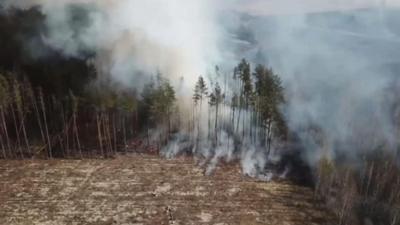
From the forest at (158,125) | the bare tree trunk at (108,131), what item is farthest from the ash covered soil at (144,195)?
the bare tree trunk at (108,131)

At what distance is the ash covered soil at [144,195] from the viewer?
39531 mm

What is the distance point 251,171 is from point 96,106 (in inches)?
910

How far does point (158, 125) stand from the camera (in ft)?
196

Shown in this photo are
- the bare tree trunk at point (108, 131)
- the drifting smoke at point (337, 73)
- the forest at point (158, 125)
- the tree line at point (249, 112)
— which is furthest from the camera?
the bare tree trunk at point (108, 131)

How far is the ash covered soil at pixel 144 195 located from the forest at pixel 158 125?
2.45 metres

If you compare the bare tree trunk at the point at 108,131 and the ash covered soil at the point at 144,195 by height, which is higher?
the bare tree trunk at the point at 108,131

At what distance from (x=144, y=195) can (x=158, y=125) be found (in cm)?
1763

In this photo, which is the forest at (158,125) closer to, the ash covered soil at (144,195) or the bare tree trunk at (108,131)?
the bare tree trunk at (108,131)

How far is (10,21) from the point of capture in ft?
237

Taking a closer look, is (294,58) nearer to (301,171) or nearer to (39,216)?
(301,171)

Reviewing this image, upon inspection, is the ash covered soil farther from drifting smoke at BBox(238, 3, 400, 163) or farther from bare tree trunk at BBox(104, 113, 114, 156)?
drifting smoke at BBox(238, 3, 400, 163)

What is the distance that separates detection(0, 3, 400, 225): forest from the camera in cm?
4706

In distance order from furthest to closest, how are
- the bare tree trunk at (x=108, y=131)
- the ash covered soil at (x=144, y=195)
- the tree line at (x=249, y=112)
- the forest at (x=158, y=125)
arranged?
the bare tree trunk at (x=108, y=131) < the tree line at (x=249, y=112) < the forest at (x=158, y=125) < the ash covered soil at (x=144, y=195)

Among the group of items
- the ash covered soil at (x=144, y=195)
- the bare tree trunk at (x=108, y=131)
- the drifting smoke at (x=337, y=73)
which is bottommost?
the ash covered soil at (x=144, y=195)
